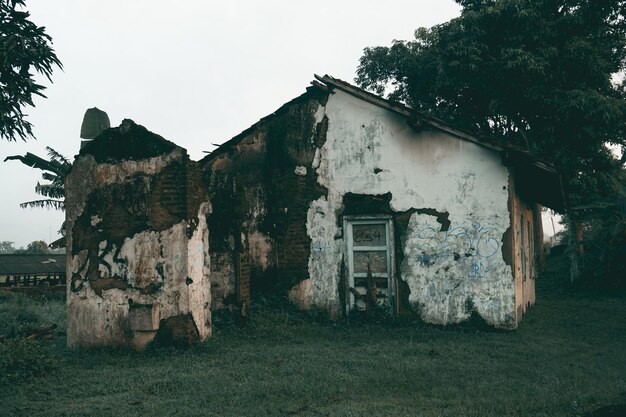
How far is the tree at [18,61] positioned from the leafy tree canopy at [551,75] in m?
12.4

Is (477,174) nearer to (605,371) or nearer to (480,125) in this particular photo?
(605,371)

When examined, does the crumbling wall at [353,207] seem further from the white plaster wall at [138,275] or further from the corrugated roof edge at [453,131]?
the white plaster wall at [138,275]

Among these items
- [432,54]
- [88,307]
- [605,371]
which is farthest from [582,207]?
[88,307]

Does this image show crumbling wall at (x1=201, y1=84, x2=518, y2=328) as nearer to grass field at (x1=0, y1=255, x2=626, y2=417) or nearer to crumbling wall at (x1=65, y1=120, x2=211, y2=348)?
grass field at (x1=0, y1=255, x2=626, y2=417)

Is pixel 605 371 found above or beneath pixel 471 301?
beneath

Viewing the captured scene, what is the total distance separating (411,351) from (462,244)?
2634mm

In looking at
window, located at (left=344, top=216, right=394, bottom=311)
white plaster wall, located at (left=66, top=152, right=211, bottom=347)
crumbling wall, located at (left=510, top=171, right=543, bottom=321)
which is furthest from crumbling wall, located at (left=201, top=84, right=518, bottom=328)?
white plaster wall, located at (left=66, top=152, right=211, bottom=347)

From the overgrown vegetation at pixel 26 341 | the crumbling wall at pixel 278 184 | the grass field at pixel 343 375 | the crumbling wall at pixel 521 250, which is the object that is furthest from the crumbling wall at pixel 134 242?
the crumbling wall at pixel 521 250

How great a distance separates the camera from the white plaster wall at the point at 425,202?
30.4ft

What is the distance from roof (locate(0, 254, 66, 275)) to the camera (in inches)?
814

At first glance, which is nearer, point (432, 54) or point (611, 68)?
point (611, 68)

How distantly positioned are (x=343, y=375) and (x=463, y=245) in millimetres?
4219

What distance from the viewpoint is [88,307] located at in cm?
802

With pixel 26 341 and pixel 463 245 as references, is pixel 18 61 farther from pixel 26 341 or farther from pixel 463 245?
pixel 463 245
